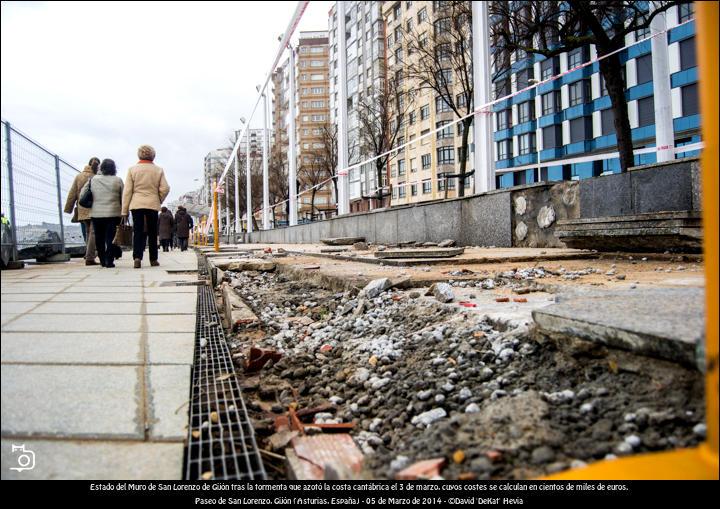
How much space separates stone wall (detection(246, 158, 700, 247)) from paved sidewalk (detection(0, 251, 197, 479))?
5.23 meters

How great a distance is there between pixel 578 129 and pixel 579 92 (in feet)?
9.61

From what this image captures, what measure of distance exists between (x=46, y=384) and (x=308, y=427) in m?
0.95

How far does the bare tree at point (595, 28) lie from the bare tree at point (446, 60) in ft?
11.3

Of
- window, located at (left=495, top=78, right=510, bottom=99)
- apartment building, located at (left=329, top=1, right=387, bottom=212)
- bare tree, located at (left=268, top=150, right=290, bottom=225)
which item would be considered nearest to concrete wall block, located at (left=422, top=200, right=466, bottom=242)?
window, located at (left=495, top=78, right=510, bottom=99)

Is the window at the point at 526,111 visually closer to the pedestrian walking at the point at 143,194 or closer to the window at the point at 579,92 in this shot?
the window at the point at 579,92

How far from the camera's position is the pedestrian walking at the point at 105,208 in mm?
7301

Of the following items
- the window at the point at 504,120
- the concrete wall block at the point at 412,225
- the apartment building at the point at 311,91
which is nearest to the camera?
the concrete wall block at the point at 412,225

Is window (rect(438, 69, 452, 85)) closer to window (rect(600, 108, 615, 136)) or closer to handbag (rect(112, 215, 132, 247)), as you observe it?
handbag (rect(112, 215, 132, 247))

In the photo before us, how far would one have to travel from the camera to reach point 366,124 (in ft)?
93.6

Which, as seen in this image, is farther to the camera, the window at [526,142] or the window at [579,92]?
the window at [526,142]

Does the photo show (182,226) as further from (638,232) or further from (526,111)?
(526,111)

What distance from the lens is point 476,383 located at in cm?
200

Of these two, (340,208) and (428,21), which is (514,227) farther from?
(428,21)

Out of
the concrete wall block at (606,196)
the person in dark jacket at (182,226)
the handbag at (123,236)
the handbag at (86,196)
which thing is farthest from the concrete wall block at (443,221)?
the person in dark jacket at (182,226)
